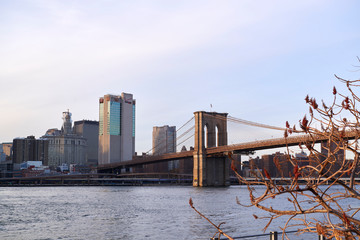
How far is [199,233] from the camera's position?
836 inches

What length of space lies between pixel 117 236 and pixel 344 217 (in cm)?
1804

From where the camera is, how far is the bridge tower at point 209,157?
9294cm

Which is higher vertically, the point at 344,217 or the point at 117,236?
the point at 344,217

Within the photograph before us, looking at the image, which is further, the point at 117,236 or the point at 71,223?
the point at 71,223

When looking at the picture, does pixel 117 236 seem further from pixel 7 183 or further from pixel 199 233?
pixel 7 183

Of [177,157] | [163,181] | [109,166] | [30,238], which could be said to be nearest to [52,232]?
[30,238]

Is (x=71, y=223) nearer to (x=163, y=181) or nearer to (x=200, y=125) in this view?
(x=200, y=125)

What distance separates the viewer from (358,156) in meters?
4.39

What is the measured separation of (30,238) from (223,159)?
7822cm

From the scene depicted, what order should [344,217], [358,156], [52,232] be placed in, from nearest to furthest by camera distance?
[344,217] < [358,156] < [52,232]

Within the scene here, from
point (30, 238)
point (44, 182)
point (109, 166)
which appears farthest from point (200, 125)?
point (44, 182)

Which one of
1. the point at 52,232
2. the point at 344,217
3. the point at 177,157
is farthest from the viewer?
the point at 177,157

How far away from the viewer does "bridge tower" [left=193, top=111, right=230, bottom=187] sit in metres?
92.9

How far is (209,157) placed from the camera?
311 feet
